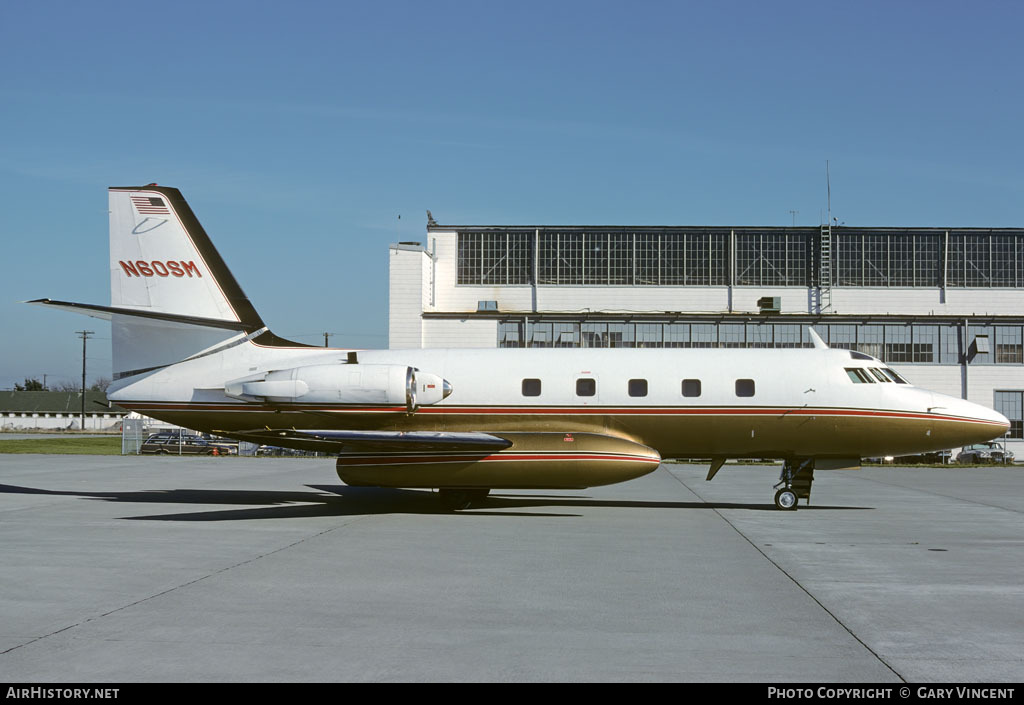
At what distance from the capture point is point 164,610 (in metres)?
9.30

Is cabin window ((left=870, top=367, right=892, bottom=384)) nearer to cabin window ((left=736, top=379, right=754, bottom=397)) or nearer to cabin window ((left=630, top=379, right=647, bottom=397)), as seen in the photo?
cabin window ((left=736, top=379, right=754, bottom=397))

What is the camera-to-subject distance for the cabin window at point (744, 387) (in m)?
20.7

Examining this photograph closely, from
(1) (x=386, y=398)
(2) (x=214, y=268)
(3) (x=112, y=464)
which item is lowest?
(3) (x=112, y=464)

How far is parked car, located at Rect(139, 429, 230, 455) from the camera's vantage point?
170ft

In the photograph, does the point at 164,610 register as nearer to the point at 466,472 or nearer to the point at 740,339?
the point at 466,472

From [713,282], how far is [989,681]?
173ft

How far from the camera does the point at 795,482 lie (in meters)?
21.2

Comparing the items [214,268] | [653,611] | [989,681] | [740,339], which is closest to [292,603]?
[653,611]

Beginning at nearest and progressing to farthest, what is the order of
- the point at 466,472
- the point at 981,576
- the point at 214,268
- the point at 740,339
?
the point at 981,576
the point at 466,472
the point at 214,268
the point at 740,339

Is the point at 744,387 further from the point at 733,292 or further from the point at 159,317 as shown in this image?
the point at 733,292

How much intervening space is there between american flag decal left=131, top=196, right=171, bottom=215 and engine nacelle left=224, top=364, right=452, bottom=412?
4.46 metres

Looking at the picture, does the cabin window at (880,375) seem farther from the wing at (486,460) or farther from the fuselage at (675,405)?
the wing at (486,460)

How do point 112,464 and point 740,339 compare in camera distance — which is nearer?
point 112,464

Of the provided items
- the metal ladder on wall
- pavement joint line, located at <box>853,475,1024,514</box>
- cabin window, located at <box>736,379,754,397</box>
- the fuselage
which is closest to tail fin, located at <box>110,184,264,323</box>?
the fuselage
